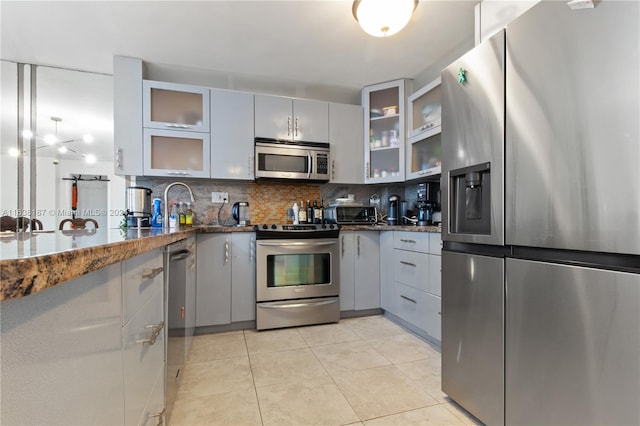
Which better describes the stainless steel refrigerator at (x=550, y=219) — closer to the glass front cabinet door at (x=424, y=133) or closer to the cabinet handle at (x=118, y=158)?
the glass front cabinet door at (x=424, y=133)

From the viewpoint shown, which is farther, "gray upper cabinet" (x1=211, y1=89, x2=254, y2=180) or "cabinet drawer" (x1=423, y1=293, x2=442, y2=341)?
"gray upper cabinet" (x1=211, y1=89, x2=254, y2=180)

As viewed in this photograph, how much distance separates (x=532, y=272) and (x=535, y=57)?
0.79 m

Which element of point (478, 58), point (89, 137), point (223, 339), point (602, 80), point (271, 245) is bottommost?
point (223, 339)

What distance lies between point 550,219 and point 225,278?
2319 millimetres

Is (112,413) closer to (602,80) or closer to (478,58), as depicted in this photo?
(602,80)

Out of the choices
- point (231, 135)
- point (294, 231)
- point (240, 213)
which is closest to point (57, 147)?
point (231, 135)

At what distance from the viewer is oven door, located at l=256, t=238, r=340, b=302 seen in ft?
8.59

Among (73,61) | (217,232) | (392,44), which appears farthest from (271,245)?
(73,61)

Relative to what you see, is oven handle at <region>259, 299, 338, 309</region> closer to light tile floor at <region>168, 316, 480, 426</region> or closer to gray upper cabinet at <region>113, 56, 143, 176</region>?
light tile floor at <region>168, 316, 480, 426</region>

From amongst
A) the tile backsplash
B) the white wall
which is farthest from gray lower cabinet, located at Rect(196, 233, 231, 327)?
the white wall

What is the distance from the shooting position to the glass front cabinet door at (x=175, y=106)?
2.66 m

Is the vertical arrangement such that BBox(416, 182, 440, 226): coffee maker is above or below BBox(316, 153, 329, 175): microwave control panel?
below

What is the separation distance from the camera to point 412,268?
8.16 ft

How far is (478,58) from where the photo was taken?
1.32 m
